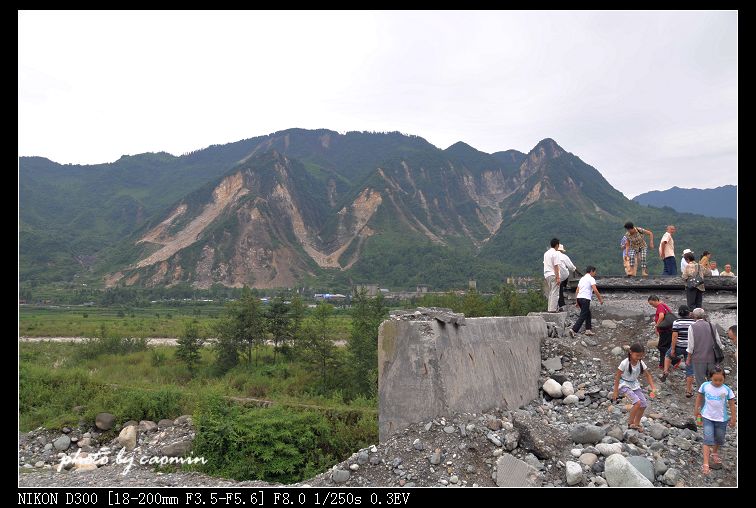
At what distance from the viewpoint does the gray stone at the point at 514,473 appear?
577 centimetres

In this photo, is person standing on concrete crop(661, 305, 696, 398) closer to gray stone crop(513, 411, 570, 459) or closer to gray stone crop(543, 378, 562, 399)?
gray stone crop(543, 378, 562, 399)

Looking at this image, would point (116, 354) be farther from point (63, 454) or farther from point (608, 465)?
point (608, 465)

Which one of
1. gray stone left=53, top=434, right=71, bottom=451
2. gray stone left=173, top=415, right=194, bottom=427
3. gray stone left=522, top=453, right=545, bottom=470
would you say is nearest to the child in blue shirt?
gray stone left=522, top=453, right=545, bottom=470

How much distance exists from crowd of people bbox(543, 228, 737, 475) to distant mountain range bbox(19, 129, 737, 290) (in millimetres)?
47168

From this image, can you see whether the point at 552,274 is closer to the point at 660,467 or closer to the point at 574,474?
the point at 660,467

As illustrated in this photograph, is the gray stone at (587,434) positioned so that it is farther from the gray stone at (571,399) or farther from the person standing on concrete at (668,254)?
the person standing on concrete at (668,254)

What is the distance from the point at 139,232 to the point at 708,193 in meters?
167

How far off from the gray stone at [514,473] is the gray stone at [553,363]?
3142mm

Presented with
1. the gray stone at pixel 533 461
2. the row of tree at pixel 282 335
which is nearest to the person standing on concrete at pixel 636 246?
the gray stone at pixel 533 461

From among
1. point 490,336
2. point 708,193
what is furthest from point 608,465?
point 708,193
